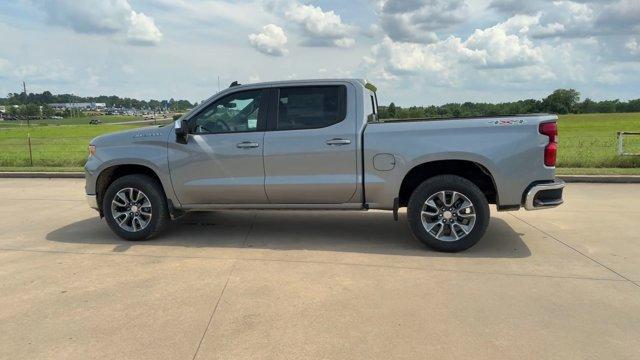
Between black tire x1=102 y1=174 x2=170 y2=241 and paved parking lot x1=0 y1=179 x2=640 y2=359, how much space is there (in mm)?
165

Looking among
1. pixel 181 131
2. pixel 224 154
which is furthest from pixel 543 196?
pixel 181 131

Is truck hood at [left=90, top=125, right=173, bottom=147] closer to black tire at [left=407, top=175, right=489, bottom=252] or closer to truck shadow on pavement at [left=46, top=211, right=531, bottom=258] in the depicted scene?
truck shadow on pavement at [left=46, top=211, right=531, bottom=258]

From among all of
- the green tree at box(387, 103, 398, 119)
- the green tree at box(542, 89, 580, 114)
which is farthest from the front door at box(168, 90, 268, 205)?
the green tree at box(542, 89, 580, 114)

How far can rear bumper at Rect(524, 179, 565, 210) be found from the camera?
521 cm

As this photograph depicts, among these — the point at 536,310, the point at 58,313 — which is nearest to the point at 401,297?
the point at 536,310

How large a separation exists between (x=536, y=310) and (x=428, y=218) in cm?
174

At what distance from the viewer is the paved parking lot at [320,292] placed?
3408 millimetres

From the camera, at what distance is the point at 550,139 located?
5168 millimetres

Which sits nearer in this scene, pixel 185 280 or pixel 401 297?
pixel 401 297

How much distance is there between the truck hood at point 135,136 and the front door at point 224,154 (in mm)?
206

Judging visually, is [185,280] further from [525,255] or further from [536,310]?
[525,255]

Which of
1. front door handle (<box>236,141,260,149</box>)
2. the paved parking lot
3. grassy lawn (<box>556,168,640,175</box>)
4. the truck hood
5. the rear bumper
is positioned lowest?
the paved parking lot

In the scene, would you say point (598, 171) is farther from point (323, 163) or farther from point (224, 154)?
point (224, 154)

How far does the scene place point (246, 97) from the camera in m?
5.91
